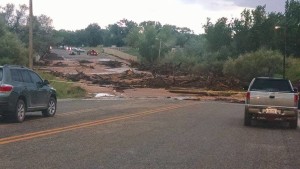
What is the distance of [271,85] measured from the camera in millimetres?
20062

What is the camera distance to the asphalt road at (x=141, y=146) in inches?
374

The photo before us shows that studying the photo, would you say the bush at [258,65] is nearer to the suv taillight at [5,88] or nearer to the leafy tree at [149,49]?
the leafy tree at [149,49]

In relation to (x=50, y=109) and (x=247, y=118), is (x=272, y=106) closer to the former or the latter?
(x=247, y=118)

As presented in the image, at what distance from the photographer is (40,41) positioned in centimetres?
9888

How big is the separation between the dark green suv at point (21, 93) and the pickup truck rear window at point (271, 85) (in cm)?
777

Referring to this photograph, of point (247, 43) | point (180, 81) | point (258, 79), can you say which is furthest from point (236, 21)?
point (258, 79)

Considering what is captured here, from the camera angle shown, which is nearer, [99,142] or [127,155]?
[127,155]

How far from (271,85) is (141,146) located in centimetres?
975

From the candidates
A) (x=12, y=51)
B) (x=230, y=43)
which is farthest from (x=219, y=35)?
(x=12, y=51)

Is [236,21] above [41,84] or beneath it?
above

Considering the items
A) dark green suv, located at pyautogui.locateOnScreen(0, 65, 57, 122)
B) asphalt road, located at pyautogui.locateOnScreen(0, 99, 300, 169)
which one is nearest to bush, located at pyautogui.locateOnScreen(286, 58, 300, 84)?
dark green suv, located at pyautogui.locateOnScreen(0, 65, 57, 122)

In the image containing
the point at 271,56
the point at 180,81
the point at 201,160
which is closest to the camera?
the point at 201,160

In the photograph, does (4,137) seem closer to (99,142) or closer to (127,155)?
(99,142)

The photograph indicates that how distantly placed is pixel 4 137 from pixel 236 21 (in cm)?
9720
